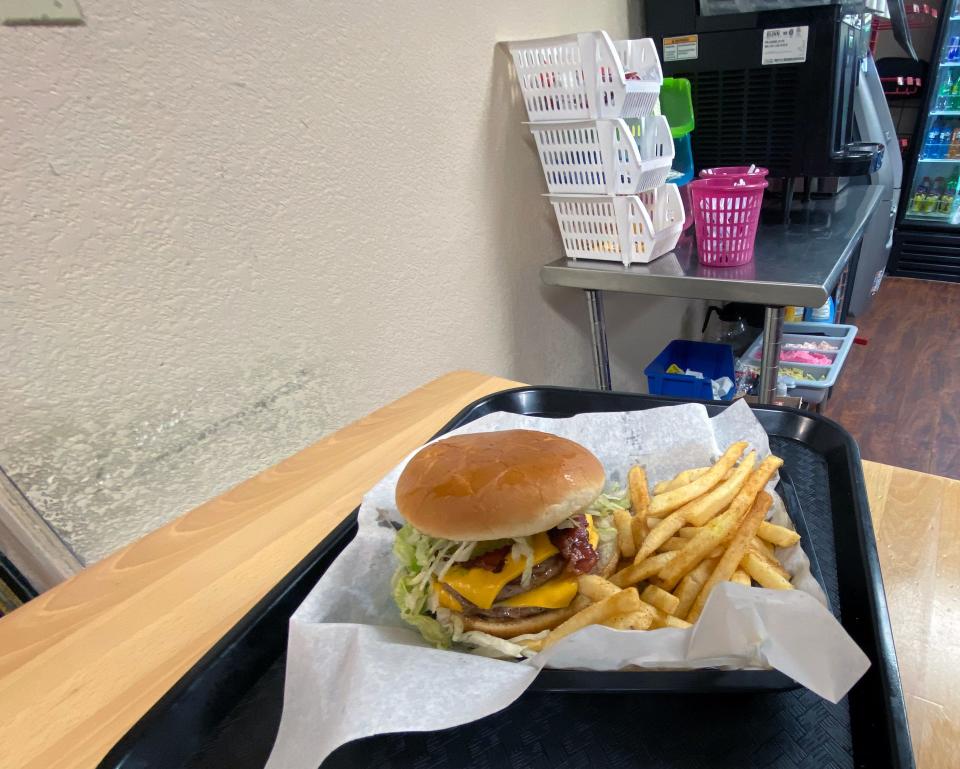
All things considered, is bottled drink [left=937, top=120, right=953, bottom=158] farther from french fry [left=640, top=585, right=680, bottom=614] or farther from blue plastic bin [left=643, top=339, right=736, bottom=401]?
french fry [left=640, top=585, right=680, bottom=614]

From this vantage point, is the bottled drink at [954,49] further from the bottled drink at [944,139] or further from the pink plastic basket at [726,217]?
the pink plastic basket at [726,217]

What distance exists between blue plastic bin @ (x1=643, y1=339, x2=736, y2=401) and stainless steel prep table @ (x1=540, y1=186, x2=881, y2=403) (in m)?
0.26

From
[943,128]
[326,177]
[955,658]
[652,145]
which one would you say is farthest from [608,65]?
[943,128]

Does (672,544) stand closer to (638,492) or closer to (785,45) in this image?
(638,492)

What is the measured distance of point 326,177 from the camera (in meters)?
1.32

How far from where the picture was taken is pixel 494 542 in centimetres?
82

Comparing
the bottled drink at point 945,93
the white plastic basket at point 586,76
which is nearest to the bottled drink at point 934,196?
the bottled drink at point 945,93

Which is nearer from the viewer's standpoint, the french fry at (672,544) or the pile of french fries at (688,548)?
the pile of french fries at (688,548)

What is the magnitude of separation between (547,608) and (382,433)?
629 millimetres

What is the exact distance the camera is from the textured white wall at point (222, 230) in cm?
93

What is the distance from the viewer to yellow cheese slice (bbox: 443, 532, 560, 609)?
0.76 m

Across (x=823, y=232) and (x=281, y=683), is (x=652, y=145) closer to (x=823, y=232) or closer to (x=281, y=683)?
(x=823, y=232)

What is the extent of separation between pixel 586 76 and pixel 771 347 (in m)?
0.98

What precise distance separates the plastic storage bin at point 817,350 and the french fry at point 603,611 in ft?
6.82
